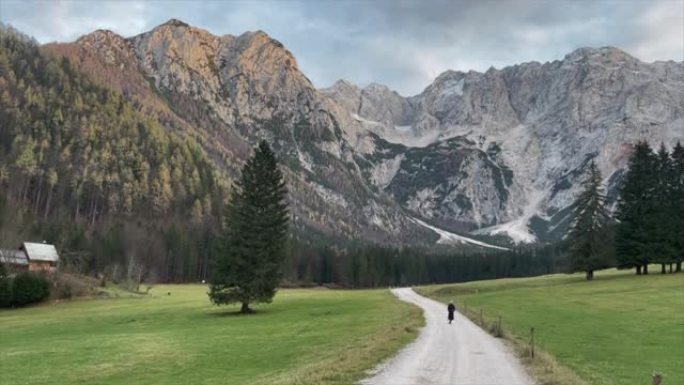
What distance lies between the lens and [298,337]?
41.1 m

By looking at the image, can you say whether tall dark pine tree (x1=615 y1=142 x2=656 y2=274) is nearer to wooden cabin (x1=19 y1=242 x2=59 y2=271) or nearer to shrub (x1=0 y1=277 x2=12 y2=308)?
shrub (x1=0 y1=277 x2=12 y2=308)

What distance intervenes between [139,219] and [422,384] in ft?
603

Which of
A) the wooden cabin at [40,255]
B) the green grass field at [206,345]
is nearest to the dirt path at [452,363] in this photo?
the green grass field at [206,345]

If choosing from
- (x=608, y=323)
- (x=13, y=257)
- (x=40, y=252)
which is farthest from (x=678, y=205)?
(x=13, y=257)

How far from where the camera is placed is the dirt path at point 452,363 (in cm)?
2333

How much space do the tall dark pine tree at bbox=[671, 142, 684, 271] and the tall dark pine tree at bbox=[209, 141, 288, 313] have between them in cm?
5870

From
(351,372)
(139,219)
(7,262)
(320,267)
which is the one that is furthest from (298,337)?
(139,219)

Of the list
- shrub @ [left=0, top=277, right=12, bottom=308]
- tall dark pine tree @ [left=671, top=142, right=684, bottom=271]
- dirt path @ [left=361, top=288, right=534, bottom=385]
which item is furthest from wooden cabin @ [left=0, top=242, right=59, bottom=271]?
tall dark pine tree @ [left=671, top=142, right=684, bottom=271]

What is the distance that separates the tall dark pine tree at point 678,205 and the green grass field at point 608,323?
225 inches

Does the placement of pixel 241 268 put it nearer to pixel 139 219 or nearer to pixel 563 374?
pixel 563 374

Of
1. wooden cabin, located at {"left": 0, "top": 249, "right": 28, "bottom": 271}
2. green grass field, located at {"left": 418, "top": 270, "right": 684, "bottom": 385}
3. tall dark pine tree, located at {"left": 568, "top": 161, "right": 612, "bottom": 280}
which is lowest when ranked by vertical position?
green grass field, located at {"left": 418, "top": 270, "right": 684, "bottom": 385}

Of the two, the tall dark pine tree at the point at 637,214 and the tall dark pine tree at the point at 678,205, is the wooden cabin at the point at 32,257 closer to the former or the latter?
the tall dark pine tree at the point at 637,214

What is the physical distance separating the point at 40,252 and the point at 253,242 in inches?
2891

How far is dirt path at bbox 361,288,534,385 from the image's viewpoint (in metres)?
23.3
